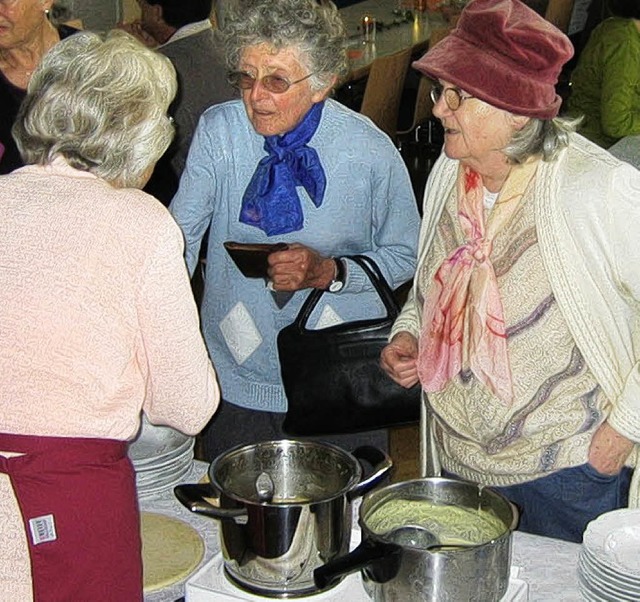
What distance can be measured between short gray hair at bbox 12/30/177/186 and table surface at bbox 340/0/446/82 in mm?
4056

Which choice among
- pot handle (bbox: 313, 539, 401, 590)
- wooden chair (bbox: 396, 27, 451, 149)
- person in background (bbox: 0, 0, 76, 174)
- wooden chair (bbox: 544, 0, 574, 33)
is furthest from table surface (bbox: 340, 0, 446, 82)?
pot handle (bbox: 313, 539, 401, 590)

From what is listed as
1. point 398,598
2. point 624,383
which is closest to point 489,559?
point 398,598

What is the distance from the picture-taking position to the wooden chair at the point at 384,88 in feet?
17.4

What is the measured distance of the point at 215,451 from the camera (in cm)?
282

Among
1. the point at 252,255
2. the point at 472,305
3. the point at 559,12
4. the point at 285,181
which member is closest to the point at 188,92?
the point at 285,181

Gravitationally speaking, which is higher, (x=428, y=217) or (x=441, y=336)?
(x=428, y=217)

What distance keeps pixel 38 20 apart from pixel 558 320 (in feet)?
5.17

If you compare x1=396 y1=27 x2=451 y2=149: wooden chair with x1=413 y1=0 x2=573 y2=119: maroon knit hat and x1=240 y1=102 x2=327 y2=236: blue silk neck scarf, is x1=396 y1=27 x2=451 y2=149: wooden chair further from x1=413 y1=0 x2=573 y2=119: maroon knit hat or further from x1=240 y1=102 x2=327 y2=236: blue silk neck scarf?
x1=413 y1=0 x2=573 y2=119: maroon knit hat

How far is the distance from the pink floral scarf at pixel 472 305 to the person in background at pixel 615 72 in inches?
94.1

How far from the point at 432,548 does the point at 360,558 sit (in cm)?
12

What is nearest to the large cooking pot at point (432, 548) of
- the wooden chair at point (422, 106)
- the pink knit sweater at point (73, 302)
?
the pink knit sweater at point (73, 302)

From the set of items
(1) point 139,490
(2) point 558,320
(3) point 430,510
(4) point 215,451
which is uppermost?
(2) point 558,320

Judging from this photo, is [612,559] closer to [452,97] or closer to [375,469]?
[375,469]

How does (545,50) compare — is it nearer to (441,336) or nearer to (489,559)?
(441,336)
